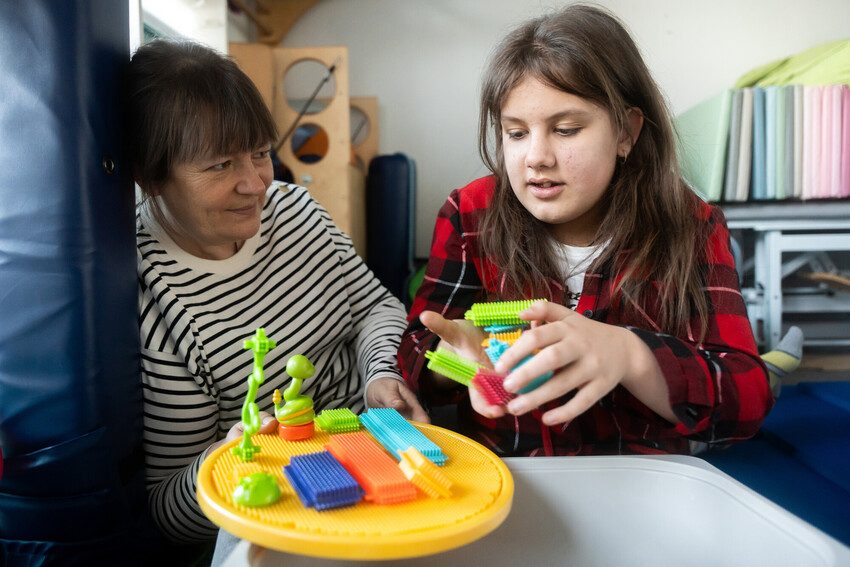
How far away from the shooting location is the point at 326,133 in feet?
7.48

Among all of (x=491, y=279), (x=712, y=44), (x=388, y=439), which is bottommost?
(x=388, y=439)

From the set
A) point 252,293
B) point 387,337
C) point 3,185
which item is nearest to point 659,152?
point 387,337

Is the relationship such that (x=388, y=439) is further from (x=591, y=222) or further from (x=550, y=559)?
(x=591, y=222)

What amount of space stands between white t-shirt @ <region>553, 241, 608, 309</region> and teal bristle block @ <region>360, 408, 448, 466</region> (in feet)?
A: 1.00

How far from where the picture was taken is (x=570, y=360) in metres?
0.47

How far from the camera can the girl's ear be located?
76 centimetres

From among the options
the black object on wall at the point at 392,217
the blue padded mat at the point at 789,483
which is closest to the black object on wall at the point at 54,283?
the blue padded mat at the point at 789,483

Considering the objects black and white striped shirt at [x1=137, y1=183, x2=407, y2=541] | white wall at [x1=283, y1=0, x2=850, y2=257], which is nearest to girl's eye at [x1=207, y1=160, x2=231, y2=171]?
black and white striped shirt at [x1=137, y1=183, x2=407, y2=541]

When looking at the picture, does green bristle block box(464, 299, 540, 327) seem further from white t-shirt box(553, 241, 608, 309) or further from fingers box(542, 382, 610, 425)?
white t-shirt box(553, 241, 608, 309)

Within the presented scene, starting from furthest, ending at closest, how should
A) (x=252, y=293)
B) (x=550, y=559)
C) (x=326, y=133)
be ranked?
(x=326, y=133) < (x=252, y=293) < (x=550, y=559)

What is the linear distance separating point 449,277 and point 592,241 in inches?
7.4

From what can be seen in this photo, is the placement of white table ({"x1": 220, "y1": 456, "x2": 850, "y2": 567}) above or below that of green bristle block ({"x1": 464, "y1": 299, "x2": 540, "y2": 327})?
below

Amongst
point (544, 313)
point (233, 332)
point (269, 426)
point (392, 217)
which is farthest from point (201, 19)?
point (544, 313)

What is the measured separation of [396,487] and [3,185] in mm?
511
